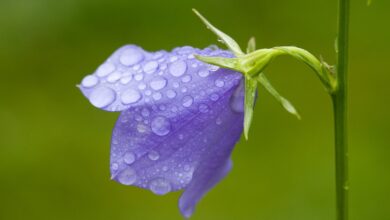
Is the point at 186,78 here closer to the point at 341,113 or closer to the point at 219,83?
the point at 219,83

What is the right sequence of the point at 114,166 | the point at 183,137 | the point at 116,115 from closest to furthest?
the point at 114,166
the point at 183,137
the point at 116,115

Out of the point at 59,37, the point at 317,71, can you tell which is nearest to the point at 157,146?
the point at 317,71

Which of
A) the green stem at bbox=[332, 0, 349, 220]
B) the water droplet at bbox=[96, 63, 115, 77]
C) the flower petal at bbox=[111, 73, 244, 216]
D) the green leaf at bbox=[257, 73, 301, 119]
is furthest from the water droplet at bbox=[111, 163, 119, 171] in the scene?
the green stem at bbox=[332, 0, 349, 220]

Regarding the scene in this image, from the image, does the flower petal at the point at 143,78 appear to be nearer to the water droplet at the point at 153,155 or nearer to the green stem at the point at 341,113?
the water droplet at the point at 153,155

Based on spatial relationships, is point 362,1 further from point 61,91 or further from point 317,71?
point 317,71

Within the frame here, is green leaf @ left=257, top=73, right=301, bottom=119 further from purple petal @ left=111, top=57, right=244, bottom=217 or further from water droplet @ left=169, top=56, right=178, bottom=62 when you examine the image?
water droplet @ left=169, top=56, right=178, bottom=62

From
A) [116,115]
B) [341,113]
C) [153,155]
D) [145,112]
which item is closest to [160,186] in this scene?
[153,155]
